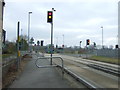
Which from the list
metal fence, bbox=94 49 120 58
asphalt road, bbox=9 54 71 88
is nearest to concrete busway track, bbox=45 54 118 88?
asphalt road, bbox=9 54 71 88

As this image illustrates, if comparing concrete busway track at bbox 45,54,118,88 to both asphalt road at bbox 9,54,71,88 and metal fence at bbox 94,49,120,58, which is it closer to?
asphalt road at bbox 9,54,71,88

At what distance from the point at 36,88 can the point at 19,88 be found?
682 millimetres

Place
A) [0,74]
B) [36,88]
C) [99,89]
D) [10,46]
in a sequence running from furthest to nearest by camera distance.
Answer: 1. [10,46]
2. [0,74]
3. [36,88]
4. [99,89]

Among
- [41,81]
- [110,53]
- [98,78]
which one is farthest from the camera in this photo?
[110,53]

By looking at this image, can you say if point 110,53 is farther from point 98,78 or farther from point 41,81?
point 41,81

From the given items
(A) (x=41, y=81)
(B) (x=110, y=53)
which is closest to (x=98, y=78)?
(A) (x=41, y=81)

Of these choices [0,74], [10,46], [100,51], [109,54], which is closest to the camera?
[0,74]

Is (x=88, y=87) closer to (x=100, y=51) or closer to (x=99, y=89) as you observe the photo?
(x=99, y=89)

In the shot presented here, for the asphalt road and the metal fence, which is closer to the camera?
the asphalt road

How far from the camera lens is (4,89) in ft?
30.6

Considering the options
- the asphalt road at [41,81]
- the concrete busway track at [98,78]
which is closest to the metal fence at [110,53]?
the concrete busway track at [98,78]

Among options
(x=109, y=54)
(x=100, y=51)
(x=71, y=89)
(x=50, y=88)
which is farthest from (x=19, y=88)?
(x=100, y=51)

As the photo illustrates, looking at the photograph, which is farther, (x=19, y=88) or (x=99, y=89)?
(x=19, y=88)

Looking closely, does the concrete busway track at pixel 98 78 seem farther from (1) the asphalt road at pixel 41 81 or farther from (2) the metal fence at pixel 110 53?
(2) the metal fence at pixel 110 53
